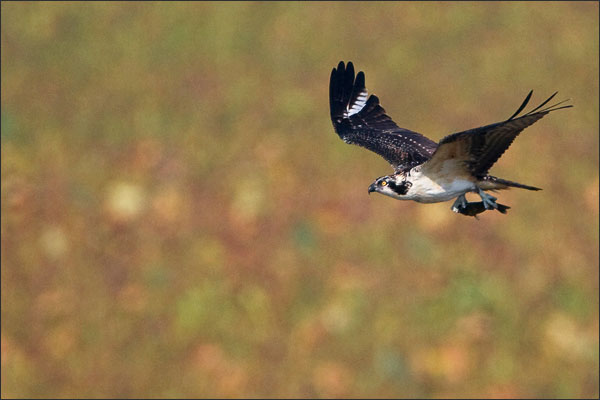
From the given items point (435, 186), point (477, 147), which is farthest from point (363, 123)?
point (477, 147)

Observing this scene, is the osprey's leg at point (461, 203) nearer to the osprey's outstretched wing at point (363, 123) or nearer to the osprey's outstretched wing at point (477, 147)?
the osprey's outstretched wing at point (477, 147)

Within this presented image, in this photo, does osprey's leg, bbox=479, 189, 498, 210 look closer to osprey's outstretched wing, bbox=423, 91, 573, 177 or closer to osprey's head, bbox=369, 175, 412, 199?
osprey's outstretched wing, bbox=423, 91, 573, 177

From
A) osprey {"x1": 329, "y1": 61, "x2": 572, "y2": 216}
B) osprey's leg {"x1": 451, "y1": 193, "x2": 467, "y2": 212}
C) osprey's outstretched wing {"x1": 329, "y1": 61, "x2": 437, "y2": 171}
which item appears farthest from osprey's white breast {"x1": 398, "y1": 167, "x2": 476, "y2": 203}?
osprey's outstretched wing {"x1": 329, "y1": 61, "x2": 437, "y2": 171}

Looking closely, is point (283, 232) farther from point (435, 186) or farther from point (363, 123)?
point (435, 186)

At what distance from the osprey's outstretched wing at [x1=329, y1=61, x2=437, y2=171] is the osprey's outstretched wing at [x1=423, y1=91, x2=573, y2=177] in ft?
7.46

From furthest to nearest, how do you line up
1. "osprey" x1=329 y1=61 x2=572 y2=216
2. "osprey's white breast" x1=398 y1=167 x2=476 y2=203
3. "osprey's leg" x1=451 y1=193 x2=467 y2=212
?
"osprey's leg" x1=451 y1=193 x2=467 y2=212 < "osprey's white breast" x1=398 y1=167 x2=476 y2=203 < "osprey" x1=329 y1=61 x2=572 y2=216

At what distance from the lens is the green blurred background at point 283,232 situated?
88.7ft

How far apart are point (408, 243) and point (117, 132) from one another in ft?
28.0

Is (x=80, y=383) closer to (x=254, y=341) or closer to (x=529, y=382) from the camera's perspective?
(x=254, y=341)

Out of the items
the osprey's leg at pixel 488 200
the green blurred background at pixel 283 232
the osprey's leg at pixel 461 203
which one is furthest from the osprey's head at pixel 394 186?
the green blurred background at pixel 283 232

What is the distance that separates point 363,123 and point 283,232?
10326 mm

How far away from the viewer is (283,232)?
28031mm

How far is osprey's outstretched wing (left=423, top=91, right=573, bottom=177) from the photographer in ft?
42.2

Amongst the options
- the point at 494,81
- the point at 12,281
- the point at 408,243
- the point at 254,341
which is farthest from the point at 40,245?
the point at 494,81
